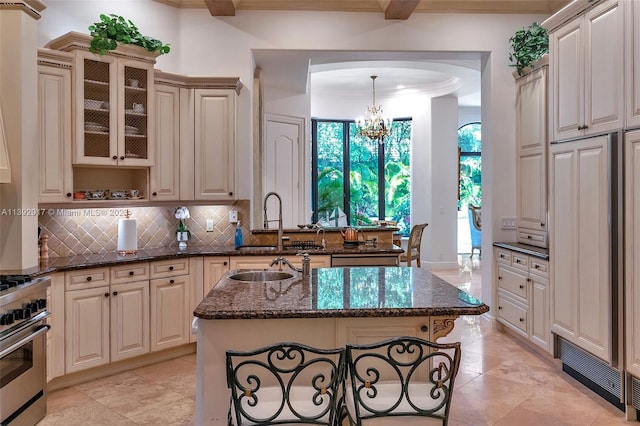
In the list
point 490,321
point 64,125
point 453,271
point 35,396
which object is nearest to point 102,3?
point 64,125

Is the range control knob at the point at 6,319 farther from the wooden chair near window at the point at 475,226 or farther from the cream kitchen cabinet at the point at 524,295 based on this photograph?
the wooden chair near window at the point at 475,226

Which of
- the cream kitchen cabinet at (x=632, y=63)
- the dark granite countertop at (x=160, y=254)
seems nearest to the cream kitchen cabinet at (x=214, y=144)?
the dark granite countertop at (x=160, y=254)

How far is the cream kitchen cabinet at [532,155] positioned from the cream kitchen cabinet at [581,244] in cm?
74

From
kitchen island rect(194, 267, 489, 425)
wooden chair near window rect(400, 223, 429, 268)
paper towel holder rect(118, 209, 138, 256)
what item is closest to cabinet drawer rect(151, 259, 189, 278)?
paper towel holder rect(118, 209, 138, 256)

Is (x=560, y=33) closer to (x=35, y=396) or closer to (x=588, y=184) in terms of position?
(x=588, y=184)

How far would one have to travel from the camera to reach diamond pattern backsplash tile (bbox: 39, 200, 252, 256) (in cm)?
388

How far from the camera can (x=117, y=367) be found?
3.72 meters

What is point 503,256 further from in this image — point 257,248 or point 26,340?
point 26,340

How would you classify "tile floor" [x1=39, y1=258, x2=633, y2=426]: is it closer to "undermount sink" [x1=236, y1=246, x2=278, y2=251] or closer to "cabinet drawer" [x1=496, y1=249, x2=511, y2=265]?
"cabinet drawer" [x1=496, y1=249, x2=511, y2=265]

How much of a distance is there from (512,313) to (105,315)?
365 cm

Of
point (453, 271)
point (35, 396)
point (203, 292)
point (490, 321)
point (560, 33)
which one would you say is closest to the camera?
point (35, 396)

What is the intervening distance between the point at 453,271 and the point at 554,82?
5478 mm

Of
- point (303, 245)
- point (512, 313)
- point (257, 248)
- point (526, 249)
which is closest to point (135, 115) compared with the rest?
point (257, 248)

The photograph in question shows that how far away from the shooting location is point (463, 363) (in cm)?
389
